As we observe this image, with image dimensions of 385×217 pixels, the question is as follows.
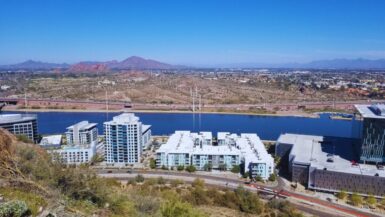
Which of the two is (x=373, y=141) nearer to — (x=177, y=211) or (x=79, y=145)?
(x=177, y=211)

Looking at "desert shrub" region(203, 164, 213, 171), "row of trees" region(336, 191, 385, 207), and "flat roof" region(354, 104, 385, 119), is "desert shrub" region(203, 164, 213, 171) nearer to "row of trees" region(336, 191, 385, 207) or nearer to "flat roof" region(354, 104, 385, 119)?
"row of trees" region(336, 191, 385, 207)

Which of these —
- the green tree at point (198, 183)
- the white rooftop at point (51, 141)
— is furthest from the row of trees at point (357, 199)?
the white rooftop at point (51, 141)

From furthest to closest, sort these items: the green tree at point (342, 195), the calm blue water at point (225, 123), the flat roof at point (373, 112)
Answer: the calm blue water at point (225, 123)
the flat roof at point (373, 112)
the green tree at point (342, 195)

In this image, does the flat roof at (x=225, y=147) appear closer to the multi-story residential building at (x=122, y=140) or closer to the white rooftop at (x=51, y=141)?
the multi-story residential building at (x=122, y=140)

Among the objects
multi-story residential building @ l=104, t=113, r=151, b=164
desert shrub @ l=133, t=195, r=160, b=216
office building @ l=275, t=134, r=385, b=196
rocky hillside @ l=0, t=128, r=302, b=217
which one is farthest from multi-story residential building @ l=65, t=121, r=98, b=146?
desert shrub @ l=133, t=195, r=160, b=216

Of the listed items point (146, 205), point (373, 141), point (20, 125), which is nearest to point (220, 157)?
point (373, 141)

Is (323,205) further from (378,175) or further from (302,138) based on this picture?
(302,138)
